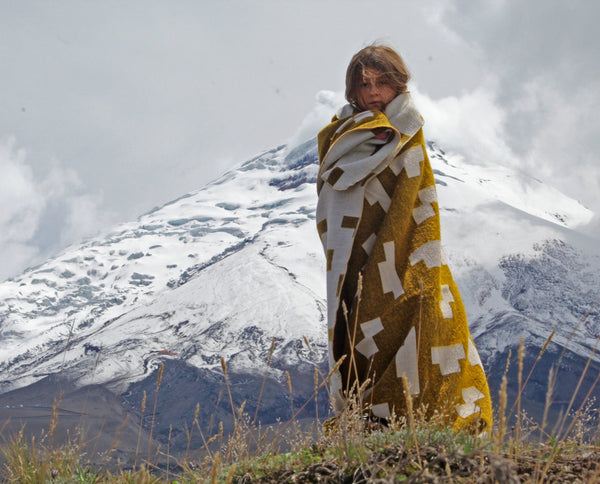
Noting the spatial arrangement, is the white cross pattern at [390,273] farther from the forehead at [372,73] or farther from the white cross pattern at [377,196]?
the forehead at [372,73]

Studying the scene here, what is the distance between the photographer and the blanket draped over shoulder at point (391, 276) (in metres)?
3.29

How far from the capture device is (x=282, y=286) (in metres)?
178

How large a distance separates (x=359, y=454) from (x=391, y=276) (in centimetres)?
151

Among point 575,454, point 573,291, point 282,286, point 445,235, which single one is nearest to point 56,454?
point 575,454

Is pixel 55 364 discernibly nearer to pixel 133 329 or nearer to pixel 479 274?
pixel 133 329

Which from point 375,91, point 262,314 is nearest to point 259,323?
point 262,314

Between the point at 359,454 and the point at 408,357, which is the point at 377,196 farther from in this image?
the point at 359,454

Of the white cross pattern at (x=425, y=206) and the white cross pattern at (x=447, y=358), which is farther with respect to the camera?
the white cross pattern at (x=425, y=206)

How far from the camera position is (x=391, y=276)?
11.5ft

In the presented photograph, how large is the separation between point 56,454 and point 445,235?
→ 193 m

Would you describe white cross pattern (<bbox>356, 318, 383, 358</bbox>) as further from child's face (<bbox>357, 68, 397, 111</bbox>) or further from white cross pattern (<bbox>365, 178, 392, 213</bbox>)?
child's face (<bbox>357, 68, 397, 111</bbox>)

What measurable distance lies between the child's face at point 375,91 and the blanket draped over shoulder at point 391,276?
0.08 meters

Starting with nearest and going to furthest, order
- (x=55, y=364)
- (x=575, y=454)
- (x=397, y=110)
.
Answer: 1. (x=575, y=454)
2. (x=397, y=110)
3. (x=55, y=364)

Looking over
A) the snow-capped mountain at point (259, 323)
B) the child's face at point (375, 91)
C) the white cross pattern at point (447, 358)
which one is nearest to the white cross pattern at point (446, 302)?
the white cross pattern at point (447, 358)
